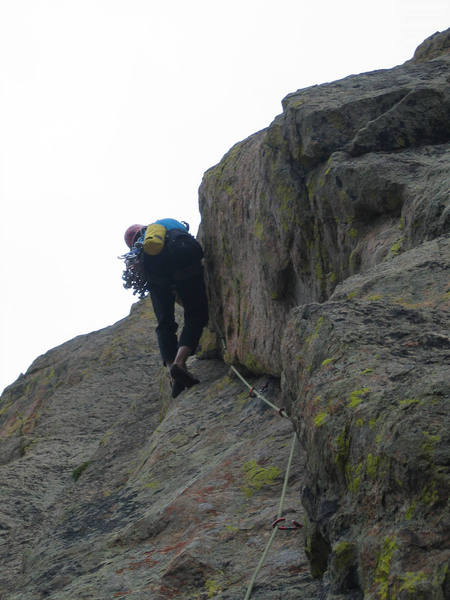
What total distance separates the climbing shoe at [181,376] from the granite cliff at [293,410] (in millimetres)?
178

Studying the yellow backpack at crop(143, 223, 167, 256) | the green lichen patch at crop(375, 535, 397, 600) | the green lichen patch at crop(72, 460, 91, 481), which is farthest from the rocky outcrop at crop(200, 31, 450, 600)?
the green lichen patch at crop(72, 460, 91, 481)

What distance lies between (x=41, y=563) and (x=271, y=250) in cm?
405

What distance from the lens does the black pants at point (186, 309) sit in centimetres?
1083

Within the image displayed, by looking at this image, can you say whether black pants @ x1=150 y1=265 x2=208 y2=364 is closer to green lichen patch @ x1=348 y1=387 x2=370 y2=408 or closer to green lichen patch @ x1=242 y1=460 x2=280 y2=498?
green lichen patch @ x1=242 y1=460 x2=280 y2=498

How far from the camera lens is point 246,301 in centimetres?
974

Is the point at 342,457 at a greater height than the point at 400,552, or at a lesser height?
greater

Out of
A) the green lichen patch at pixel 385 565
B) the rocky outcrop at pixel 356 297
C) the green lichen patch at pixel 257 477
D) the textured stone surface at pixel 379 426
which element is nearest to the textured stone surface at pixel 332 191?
the rocky outcrop at pixel 356 297

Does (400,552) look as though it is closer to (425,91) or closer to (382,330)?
(382,330)

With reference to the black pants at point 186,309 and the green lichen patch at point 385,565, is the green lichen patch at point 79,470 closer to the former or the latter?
the black pants at point 186,309

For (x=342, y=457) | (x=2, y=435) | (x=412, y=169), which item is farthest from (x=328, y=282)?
(x=2, y=435)

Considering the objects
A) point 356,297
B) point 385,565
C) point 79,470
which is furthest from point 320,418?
→ point 79,470

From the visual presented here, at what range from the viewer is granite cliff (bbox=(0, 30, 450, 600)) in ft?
11.2

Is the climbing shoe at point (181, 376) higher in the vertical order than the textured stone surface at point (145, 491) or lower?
higher

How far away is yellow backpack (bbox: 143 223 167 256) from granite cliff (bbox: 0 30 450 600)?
77 cm
